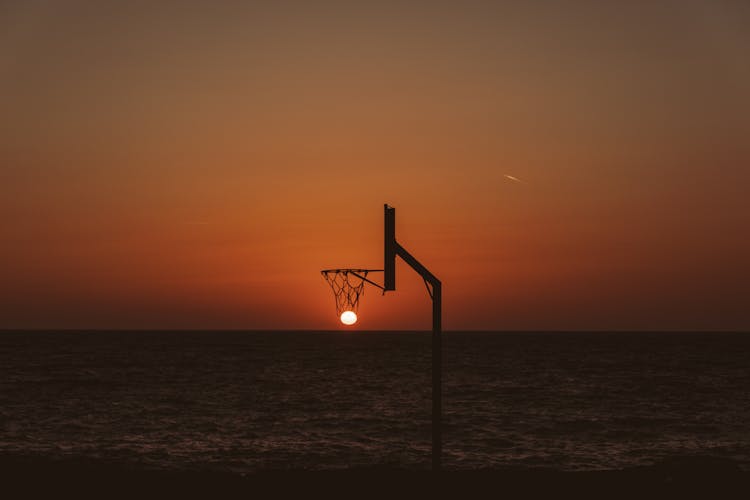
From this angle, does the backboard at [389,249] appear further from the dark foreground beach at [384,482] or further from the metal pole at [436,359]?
the dark foreground beach at [384,482]

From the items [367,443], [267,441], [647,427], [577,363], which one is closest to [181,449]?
[267,441]

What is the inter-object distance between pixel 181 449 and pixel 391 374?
58.8m

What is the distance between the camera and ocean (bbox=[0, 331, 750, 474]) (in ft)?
120

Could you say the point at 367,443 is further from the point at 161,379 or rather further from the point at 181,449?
the point at 161,379

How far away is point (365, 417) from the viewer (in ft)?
172

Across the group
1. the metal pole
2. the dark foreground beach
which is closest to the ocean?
the dark foreground beach

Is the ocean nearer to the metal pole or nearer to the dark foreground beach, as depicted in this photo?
the dark foreground beach

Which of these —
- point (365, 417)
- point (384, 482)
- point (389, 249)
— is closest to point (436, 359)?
point (389, 249)

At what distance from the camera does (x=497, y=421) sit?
1982 inches

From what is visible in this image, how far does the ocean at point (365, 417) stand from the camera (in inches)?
1446

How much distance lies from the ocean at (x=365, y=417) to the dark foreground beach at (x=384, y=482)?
7648 millimetres

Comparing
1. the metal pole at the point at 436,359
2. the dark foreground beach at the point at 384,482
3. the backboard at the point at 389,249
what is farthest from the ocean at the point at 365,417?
the backboard at the point at 389,249

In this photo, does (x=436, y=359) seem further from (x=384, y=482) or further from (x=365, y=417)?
(x=365, y=417)

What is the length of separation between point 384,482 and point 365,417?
28600 mm
